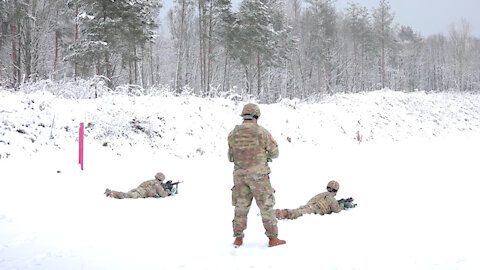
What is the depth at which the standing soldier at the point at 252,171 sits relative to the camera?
458cm

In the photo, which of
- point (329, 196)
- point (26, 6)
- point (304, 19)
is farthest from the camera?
point (304, 19)

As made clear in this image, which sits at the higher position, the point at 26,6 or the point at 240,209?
the point at 26,6

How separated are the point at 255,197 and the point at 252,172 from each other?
0.32 m

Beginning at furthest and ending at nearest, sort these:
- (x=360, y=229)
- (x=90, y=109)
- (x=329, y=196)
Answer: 1. (x=90, y=109)
2. (x=329, y=196)
3. (x=360, y=229)

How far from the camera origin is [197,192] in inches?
357

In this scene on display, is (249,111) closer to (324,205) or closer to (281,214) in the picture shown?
→ (281,214)

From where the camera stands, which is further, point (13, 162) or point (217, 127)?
point (217, 127)

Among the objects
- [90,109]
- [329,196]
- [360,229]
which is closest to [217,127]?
[90,109]

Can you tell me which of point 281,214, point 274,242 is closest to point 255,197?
point 274,242

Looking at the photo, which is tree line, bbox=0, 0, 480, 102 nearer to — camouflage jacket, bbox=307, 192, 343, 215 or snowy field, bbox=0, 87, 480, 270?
snowy field, bbox=0, 87, 480, 270

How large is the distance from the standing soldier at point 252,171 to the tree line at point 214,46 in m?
10.2

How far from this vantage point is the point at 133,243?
15.9 feet

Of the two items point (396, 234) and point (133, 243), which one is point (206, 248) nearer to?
point (133, 243)

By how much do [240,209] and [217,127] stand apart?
34.8 ft
